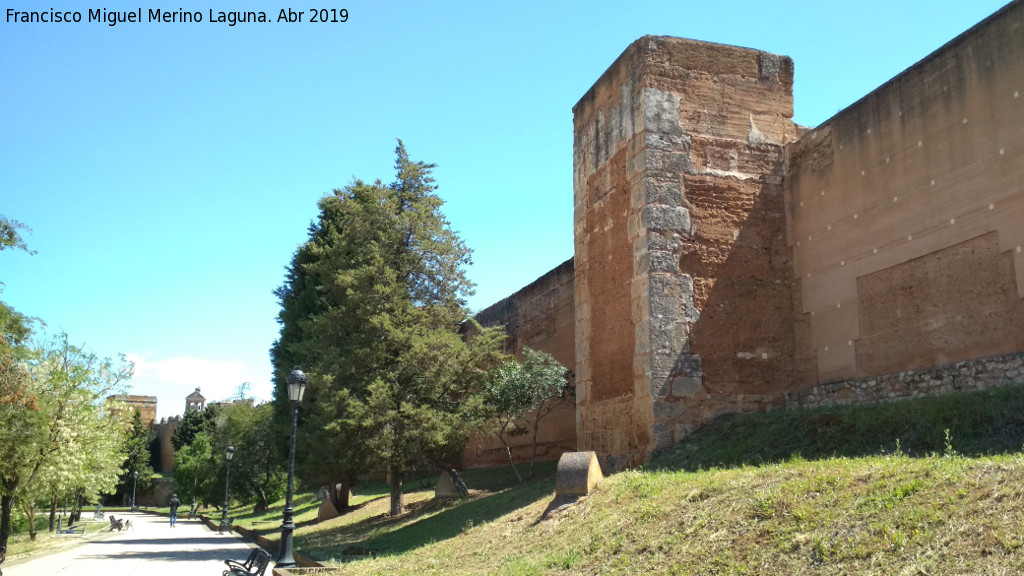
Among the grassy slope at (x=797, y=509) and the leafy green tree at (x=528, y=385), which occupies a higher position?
the leafy green tree at (x=528, y=385)

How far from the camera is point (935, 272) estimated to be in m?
10.4

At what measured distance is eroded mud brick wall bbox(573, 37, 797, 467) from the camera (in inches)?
492

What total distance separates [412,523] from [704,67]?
10.2 metres

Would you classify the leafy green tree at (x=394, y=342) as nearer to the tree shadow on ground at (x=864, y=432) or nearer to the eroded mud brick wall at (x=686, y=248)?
the eroded mud brick wall at (x=686, y=248)

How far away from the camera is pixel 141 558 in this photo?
1833 cm

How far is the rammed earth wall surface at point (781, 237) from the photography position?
9805mm

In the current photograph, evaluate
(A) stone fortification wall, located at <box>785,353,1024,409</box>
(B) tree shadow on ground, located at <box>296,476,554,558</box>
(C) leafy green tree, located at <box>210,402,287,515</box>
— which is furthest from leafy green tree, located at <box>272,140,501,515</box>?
(C) leafy green tree, located at <box>210,402,287,515</box>

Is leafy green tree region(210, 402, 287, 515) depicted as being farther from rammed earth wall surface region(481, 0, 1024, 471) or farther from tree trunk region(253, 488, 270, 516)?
rammed earth wall surface region(481, 0, 1024, 471)

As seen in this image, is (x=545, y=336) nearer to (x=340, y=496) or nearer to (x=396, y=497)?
(x=396, y=497)

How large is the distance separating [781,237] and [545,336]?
9.59m

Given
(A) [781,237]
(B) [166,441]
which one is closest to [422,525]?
(A) [781,237]

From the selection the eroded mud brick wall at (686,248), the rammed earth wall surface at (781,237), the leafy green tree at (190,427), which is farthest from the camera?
the leafy green tree at (190,427)

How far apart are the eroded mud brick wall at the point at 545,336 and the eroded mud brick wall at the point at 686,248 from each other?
5.87 m

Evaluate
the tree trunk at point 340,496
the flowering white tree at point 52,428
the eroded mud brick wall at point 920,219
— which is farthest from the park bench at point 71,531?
the eroded mud brick wall at point 920,219
